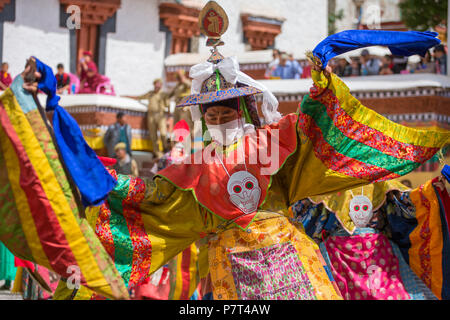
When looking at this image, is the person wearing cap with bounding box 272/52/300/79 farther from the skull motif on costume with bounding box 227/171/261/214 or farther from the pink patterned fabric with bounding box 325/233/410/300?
the skull motif on costume with bounding box 227/171/261/214

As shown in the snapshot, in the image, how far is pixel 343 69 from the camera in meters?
14.1

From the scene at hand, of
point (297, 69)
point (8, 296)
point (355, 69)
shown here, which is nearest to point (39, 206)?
point (8, 296)

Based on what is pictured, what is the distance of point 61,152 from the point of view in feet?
12.5

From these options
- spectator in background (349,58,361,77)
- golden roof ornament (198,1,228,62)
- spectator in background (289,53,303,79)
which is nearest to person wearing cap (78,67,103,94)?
spectator in background (289,53,303,79)

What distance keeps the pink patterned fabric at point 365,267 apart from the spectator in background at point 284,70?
29.0 ft

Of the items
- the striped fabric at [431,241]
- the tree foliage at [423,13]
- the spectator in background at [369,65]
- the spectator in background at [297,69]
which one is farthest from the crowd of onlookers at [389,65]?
the striped fabric at [431,241]

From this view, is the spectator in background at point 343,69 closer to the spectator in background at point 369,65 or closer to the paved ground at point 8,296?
the spectator in background at point 369,65

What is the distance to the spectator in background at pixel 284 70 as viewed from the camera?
49.0 ft

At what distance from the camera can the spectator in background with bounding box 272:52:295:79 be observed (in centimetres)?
1492

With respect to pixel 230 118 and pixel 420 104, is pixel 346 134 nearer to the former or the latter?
pixel 230 118

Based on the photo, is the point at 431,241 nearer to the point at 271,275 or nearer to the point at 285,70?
the point at 271,275

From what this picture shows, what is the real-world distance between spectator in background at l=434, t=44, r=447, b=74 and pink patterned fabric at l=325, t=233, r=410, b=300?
795 cm

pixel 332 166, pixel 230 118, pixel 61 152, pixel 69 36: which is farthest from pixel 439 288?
pixel 69 36
